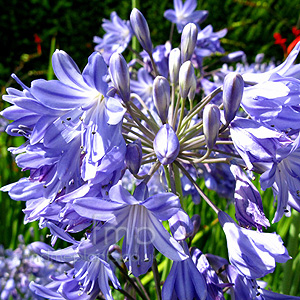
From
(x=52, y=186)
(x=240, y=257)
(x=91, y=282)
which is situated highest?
(x=52, y=186)

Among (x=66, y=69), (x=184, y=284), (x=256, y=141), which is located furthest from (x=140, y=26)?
(x=184, y=284)

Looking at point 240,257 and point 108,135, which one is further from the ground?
point 108,135

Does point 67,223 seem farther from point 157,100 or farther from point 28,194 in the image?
point 157,100

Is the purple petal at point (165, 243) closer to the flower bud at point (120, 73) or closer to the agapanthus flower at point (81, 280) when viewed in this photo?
the agapanthus flower at point (81, 280)

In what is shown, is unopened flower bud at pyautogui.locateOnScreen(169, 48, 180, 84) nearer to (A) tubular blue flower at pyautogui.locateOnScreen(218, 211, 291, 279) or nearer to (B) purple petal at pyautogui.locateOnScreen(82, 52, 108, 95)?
(B) purple petal at pyautogui.locateOnScreen(82, 52, 108, 95)

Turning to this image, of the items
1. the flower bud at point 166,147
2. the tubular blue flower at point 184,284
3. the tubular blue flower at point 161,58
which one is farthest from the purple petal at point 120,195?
the tubular blue flower at point 161,58

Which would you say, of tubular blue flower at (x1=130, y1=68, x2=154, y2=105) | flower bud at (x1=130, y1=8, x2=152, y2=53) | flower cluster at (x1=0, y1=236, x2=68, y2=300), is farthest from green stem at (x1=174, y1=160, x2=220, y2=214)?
flower cluster at (x1=0, y1=236, x2=68, y2=300)

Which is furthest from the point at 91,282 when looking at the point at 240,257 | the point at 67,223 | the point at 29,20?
the point at 29,20
